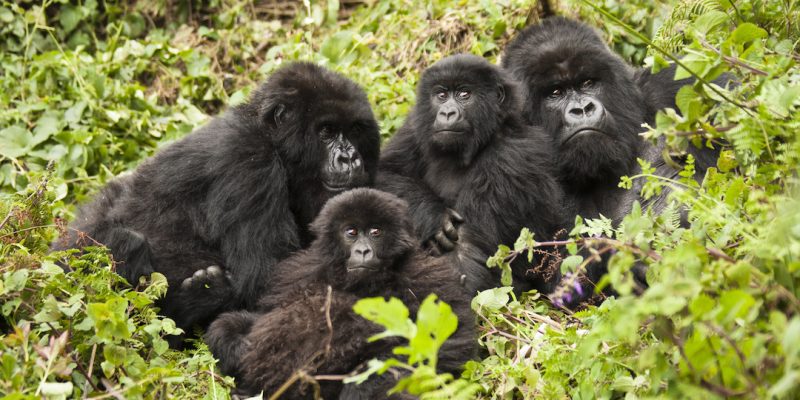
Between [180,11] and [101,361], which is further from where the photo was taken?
[180,11]

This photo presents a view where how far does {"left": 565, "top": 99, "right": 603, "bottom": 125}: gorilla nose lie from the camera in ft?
16.9

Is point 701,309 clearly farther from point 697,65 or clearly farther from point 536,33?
point 536,33

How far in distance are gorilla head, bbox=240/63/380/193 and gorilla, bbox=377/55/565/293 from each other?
390 mm

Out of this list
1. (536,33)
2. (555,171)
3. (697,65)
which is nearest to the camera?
(697,65)

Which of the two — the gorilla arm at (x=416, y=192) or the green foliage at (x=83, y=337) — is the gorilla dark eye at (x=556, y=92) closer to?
the gorilla arm at (x=416, y=192)

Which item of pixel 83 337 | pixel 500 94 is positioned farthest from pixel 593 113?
pixel 83 337

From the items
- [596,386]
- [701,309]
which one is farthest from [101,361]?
[701,309]

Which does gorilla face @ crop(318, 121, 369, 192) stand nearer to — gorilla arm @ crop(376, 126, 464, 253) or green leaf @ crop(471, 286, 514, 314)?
gorilla arm @ crop(376, 126, 464, 253)

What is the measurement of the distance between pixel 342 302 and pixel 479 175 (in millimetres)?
1380

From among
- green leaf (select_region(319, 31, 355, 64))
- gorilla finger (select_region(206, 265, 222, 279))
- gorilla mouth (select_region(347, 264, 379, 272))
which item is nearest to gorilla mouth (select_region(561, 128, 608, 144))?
gorilla mouth (select_region(347, 264, 379, 272))

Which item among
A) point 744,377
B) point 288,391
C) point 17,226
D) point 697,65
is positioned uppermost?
point 697,65

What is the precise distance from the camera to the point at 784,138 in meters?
3.31

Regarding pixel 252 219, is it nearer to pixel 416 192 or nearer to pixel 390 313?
pixel 416 192

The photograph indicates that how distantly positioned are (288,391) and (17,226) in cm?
167
